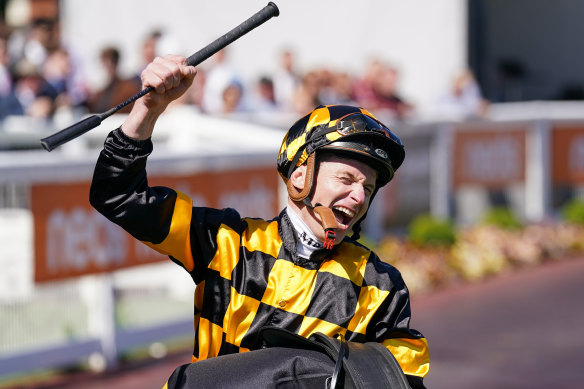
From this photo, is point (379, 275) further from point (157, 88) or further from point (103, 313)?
point (103, 313)

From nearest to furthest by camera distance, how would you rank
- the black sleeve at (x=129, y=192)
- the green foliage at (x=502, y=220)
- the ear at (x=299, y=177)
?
the black sleeve at (x=129, y=192) → the ear at (x=299, y=177) → the green foliage at (x=502, y=220)

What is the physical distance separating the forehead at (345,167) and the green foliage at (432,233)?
8.02 meters

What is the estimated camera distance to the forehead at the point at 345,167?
260cm

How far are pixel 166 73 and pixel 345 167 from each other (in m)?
0.56

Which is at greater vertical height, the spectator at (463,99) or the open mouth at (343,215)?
the spectator at (463,99)

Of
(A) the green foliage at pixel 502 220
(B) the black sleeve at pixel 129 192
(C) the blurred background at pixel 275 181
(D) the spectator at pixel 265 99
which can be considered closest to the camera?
(B) the black sleeve at pixel 129 192

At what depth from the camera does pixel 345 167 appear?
260 centimetres

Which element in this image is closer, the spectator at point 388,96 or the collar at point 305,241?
the collar at point 305,241

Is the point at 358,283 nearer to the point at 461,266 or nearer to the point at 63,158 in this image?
the point at 63,158

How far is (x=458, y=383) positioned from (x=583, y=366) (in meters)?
1.07

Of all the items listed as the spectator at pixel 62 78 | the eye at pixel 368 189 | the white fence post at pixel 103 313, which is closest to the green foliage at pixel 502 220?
the spectator at pixel 62 78

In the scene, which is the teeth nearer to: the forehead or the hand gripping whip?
the forehead

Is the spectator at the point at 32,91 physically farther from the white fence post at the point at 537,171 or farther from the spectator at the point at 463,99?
the white fence post at the point at 537,171

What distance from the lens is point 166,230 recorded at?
2.54 metres
